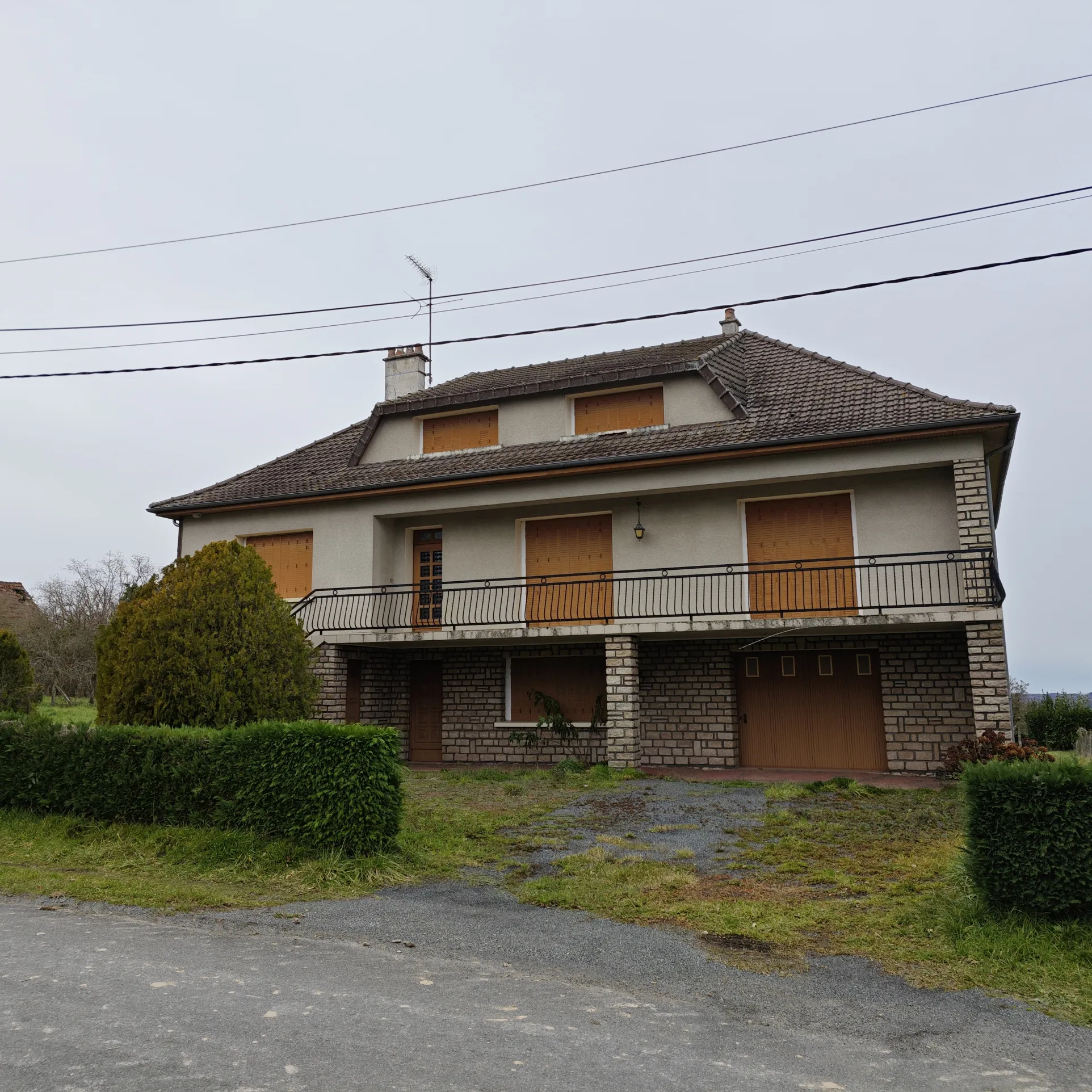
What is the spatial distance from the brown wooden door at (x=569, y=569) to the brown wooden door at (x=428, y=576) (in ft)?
6.14

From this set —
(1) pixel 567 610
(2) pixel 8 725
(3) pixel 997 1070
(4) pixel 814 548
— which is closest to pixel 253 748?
(2) pixel 8 725

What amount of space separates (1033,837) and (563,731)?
34.9 feet

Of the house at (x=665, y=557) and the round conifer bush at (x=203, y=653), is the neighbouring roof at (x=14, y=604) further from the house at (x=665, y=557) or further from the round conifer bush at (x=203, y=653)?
the round conifer bush at (x=203, y=653)

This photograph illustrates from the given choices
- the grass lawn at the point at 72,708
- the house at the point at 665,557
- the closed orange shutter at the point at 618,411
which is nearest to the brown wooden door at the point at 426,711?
the house at the point at 665,557

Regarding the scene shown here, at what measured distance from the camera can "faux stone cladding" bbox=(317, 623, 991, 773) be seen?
13688 millimetres

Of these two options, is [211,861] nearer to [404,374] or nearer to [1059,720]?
[404,374]

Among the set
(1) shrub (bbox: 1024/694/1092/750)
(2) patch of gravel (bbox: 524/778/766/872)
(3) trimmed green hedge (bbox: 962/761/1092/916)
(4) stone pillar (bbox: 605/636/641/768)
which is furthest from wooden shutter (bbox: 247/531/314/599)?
(1) shrub (bbox: 1024/694/1092/750)

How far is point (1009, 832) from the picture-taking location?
5.92 metres

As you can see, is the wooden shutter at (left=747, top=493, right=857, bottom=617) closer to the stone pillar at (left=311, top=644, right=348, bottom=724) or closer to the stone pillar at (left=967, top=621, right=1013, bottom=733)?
the stone pillar at (left=967, top=621, right=1013, bottom=733)

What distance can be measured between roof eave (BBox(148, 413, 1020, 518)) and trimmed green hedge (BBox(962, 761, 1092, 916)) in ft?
25.4

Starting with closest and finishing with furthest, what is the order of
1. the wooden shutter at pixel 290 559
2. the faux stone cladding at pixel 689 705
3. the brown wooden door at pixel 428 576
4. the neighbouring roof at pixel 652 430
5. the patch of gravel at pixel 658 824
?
the patch of gravel at pixel 658 824 → the neighbouring roof at pixel 652 430 → the faux stone cladding at pixel 689 705 → the brown wooden door at pixel 428 576 → the wooden shutter at pixel 290 559

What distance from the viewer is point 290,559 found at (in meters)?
18.0

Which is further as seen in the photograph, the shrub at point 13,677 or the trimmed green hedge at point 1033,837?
the shrub at point 13,677

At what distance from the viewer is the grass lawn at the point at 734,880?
5.48 m
